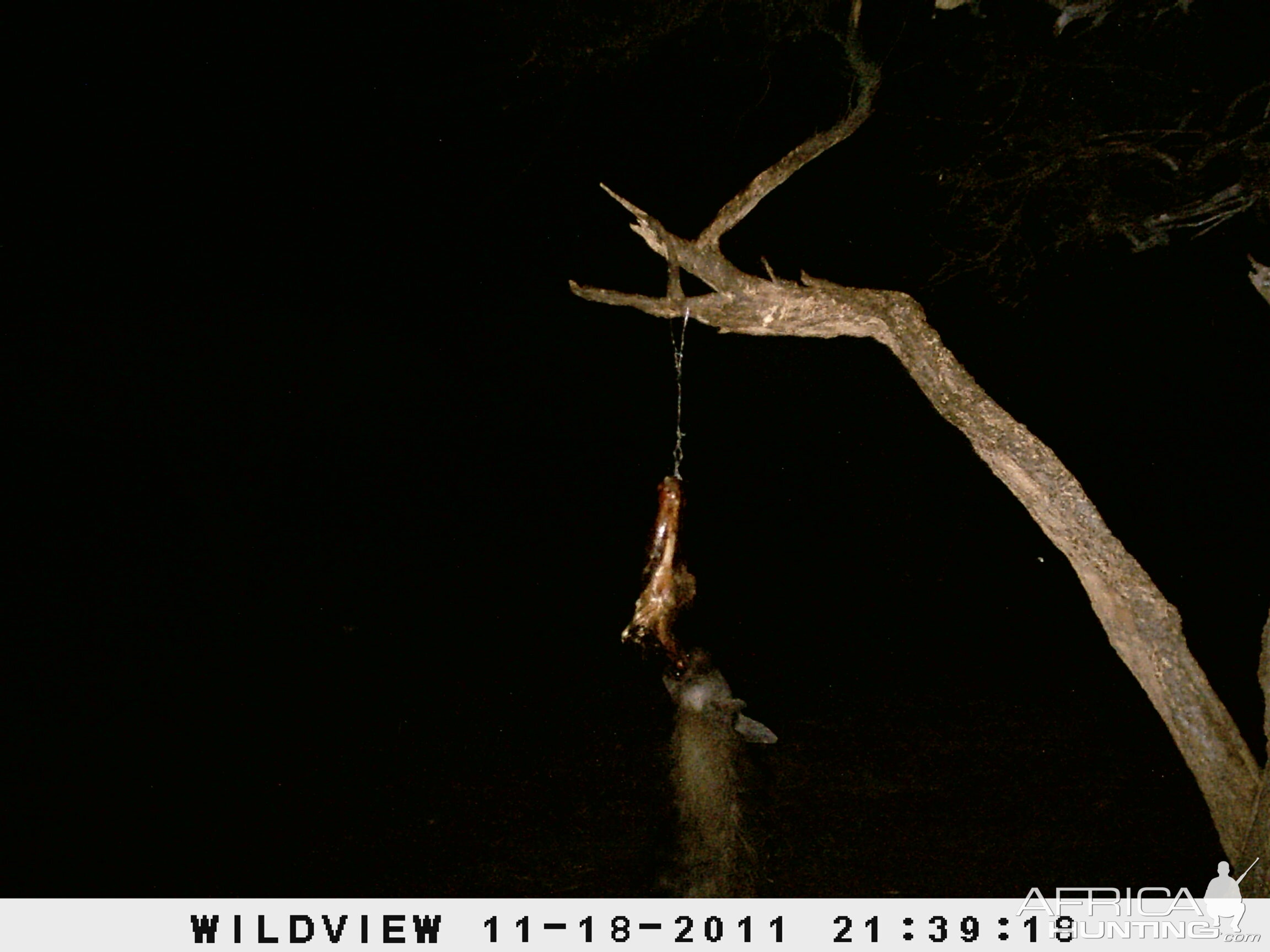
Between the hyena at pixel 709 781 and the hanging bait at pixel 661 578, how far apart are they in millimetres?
1349

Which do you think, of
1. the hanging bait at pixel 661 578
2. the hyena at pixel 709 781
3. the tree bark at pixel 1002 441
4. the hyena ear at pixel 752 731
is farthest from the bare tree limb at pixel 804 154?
the hyena ear at pixel 752 731

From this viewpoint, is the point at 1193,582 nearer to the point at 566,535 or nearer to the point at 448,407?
the point at 566,535

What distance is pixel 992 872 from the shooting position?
6293 millimetres

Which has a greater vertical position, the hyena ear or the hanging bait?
the hyena ear

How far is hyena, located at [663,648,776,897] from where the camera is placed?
6.08 metres

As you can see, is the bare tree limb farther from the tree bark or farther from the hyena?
the hyena

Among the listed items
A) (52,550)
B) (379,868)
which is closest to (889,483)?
(52,550)

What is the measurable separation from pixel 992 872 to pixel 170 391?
1050 centimetres

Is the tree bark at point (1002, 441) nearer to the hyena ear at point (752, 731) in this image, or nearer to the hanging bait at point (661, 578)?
the hanging bait at point (661, 578)

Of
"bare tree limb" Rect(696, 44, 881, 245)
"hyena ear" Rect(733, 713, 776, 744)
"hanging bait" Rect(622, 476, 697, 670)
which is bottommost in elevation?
"hanging bait" Rect(622, 476, 697, 670)

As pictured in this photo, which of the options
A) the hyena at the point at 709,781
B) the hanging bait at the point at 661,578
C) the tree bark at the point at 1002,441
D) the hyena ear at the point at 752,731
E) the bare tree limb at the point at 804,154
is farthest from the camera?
the hyena ear at the point at 752,731

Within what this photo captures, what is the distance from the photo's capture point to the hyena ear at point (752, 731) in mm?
7980

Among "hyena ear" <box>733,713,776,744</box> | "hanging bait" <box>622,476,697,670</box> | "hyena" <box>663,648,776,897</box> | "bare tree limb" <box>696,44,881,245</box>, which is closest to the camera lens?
"bare tree limb" <box>696,44,881,245</box>

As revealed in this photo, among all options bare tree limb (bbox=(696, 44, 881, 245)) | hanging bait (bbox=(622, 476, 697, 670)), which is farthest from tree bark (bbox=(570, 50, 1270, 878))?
hanging bait (bbox=(622, 476, 697, 670))
